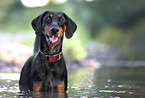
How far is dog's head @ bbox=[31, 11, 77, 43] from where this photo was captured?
6328 mm

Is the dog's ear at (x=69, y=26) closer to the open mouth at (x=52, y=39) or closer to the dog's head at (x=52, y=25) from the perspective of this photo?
the dog's head at (x=52, y=25)

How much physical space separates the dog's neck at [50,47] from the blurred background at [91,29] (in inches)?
538

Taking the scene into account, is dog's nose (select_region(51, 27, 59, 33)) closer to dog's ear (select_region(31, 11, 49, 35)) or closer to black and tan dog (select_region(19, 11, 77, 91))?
black and tan dog (select_region(19, 11, 77, 91))

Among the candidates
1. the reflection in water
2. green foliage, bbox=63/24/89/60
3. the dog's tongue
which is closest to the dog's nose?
the dog's tongue

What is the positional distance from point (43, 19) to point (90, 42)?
35319 millimetres

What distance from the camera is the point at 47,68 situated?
664 centimetres

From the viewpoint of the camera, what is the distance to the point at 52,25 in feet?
20.8

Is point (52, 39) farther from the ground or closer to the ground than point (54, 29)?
closer to the ground

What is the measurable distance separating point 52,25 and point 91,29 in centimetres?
3300

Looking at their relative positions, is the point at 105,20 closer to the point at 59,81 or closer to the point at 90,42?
the point at 90,42

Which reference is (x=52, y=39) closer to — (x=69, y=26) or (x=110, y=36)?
(x=69, y=26)

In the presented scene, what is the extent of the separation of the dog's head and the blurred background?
13603mm

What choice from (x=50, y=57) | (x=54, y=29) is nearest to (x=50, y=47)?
(x=50, y=57)

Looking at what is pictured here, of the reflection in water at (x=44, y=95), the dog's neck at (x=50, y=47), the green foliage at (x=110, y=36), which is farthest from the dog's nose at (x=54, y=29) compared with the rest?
the green foliage at (x=110, y=36)
